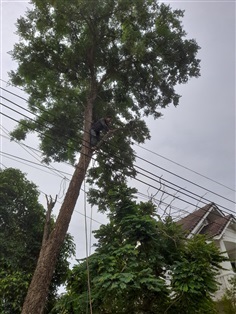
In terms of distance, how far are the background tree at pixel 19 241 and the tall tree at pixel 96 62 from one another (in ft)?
5.12

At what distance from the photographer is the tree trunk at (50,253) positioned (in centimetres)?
494

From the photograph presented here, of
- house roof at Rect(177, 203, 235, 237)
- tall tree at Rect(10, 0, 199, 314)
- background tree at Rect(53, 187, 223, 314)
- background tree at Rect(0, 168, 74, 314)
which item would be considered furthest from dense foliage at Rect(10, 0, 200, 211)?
house roof at Rect(177, 203, 235, 237)

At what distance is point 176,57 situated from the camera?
30.0 feet

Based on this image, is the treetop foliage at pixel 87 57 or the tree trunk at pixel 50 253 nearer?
the tree trunk at pixel 50 253

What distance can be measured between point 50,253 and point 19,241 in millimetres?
3438

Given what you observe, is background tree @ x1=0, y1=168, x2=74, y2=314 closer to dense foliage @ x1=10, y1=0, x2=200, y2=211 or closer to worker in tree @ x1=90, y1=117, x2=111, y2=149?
dense foliage @ x1=10, y1=0, x2=200, y2=211

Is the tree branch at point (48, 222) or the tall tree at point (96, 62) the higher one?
the tall tree at point (96, 62)

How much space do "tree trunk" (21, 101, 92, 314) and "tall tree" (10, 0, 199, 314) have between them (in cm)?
153

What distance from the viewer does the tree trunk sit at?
494 centimetres

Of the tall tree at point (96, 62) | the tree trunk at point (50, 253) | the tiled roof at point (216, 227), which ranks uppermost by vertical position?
the tall tree at point (96, 62)

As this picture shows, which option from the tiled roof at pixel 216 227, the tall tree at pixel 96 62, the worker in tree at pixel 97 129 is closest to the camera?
the worker in tree at pixel 97 129

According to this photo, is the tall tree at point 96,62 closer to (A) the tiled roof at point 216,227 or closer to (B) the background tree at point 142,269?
(B) the background tree at point 142,269

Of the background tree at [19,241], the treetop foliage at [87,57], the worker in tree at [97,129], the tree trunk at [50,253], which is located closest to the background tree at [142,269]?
the tree trunk at [50,253]

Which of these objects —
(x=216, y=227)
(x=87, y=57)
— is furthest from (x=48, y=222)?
(x=216, y=227)
